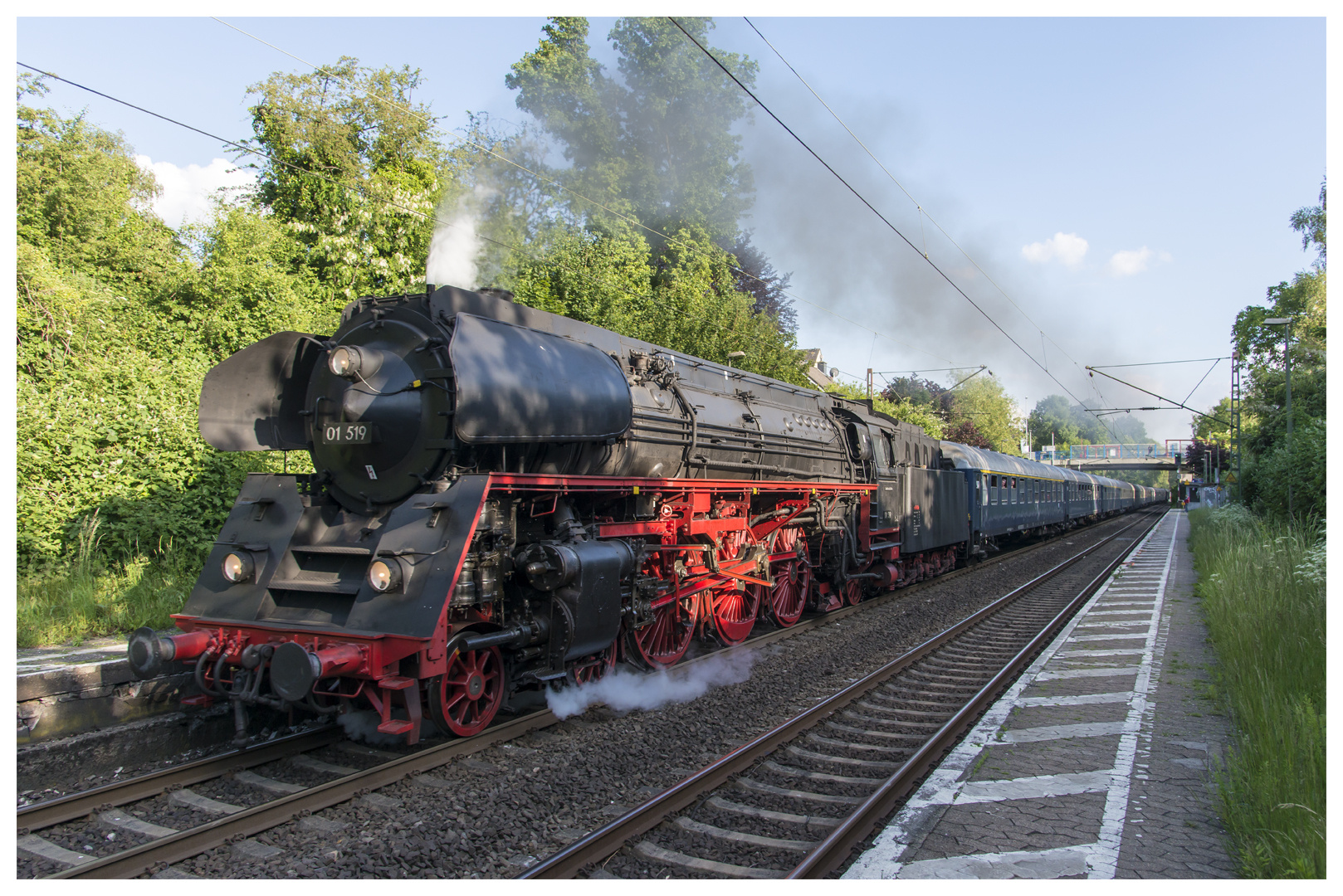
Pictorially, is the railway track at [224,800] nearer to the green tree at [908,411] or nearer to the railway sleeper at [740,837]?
the railway sleeper at [740,837]

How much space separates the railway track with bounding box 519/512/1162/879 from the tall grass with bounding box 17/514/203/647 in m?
6.44

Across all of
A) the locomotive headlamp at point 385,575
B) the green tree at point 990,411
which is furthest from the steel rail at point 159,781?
the green tree at point 990,411

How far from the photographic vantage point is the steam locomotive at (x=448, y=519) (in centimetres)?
499

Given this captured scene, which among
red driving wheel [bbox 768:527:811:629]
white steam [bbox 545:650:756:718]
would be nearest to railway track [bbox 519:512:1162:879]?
white steam [bbox 545:650:756:718]

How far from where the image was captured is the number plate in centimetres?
571

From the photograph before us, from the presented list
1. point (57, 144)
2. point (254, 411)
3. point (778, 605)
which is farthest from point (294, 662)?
point (57, 144)

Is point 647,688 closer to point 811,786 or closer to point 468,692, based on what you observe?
point 468,692

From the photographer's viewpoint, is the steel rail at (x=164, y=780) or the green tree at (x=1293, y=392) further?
the green tree at (x=1293, y=392)

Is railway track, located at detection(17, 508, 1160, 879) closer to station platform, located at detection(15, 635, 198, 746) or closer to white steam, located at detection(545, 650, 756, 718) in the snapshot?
white steam, located at detection(545, 650, 756, 718)

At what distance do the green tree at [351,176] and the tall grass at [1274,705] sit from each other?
14088 mm

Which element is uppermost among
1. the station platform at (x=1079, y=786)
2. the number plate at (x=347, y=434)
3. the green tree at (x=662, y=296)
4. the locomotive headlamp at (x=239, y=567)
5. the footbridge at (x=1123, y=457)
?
the green tree at (x=662, y=296)

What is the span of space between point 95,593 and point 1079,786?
9643 mm

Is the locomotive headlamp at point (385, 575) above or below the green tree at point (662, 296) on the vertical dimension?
below

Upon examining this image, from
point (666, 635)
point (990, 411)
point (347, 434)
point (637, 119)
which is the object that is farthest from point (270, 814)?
point (990, 411)
